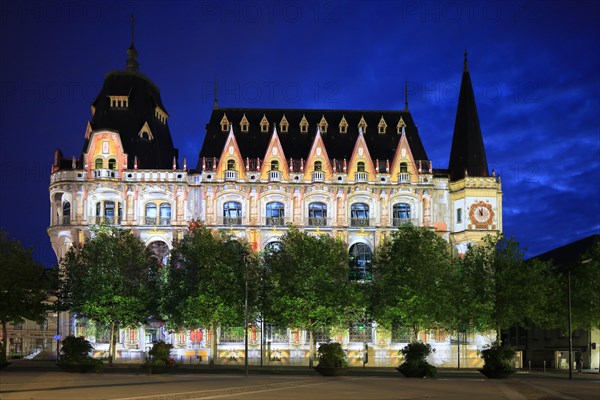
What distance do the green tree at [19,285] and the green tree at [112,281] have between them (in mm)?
2929

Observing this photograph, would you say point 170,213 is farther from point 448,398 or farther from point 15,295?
point 448,398

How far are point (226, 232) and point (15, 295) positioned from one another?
27466 millimetres

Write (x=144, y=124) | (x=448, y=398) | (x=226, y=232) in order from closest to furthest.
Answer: (x=448, y=398) < (x=226, y=232) < (x=144, y=124)

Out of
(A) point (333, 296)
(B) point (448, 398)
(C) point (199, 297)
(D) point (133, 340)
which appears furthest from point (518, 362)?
(B) point (448, 398)

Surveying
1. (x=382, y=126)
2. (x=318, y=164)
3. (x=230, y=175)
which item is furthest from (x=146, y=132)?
(x=382, y=126)

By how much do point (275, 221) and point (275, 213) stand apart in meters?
1.52

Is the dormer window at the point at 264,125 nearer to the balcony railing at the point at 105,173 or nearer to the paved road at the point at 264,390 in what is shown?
the balcony railing at the point at 105,173

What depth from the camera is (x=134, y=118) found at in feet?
368

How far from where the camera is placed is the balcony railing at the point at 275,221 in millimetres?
105938

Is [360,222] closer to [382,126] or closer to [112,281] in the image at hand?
[382,126]

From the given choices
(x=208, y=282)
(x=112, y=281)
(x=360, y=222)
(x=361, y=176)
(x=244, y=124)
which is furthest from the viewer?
(x=244, y=124)

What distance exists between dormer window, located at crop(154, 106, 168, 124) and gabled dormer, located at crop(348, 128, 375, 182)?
3166 centimetres

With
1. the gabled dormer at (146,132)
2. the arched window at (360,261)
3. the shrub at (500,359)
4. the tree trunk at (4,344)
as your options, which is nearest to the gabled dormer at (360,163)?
the arched window at (360,261)

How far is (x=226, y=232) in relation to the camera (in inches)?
4023
